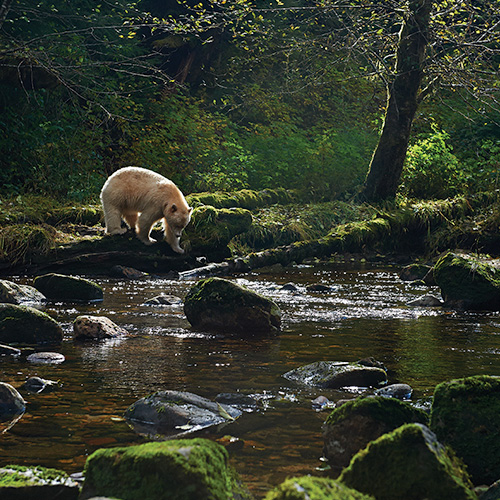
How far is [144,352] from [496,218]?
9556 millimetres

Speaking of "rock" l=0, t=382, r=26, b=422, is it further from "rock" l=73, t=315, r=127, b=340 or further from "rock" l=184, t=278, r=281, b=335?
"rock" l=184, t=278, r=281, b=335

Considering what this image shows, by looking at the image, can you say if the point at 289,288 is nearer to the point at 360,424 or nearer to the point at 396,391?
the point at 396,391

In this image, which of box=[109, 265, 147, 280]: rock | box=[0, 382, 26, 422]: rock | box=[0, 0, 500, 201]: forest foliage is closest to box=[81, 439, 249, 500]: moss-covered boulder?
box=[0, 382, 26, 422]: rock

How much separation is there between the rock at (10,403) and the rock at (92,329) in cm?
220

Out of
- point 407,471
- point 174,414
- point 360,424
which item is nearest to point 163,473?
point 407,471

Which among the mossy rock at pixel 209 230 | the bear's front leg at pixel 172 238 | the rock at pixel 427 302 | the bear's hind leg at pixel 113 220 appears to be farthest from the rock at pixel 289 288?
the bear's hind leg at pixel 113 220

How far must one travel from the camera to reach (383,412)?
147 inches

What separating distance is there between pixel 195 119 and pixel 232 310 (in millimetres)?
14792

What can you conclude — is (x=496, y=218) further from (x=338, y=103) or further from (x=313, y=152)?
(x=338, y=103)

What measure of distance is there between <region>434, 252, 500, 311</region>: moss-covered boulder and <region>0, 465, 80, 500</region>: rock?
658cm

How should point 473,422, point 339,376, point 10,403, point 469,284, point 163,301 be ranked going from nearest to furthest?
1. point 473,422
2. point 10,403
3. point 339,376
4. point 469,284
5. point 163,301

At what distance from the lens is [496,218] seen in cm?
1364

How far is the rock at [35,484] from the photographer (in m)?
2.97

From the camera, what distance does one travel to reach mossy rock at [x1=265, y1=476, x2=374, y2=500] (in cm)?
242
